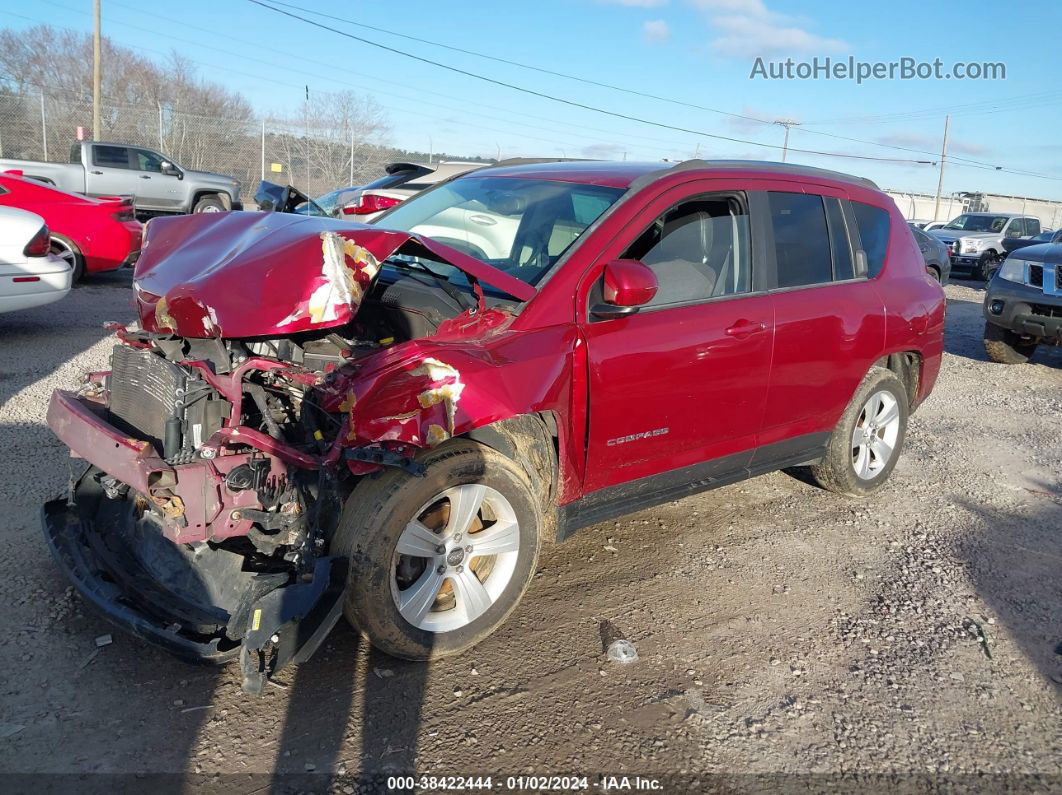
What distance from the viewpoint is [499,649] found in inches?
131

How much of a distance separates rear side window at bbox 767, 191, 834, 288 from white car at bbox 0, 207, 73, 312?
20.8 feet

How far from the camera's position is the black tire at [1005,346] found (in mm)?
9633

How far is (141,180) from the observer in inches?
666

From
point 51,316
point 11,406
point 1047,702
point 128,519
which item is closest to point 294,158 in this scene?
point 51,316

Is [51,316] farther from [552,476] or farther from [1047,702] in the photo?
[1047,702]

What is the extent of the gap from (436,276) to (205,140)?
22.4m

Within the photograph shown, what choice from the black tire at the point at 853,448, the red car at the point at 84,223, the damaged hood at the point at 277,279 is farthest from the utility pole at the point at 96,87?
the black tire at the point at 853,448

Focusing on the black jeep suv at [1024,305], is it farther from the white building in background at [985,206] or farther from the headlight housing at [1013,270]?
the white building in background at [985,206]

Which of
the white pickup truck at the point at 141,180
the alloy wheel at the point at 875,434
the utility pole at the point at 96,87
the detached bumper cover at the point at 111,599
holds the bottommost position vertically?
the detached bumper cover at the point at 111,599

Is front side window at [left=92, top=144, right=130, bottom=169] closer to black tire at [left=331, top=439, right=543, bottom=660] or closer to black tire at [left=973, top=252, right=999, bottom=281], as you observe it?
black tire at [left=331, top=439, right=543, bottom=660]

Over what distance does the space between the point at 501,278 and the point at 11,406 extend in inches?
166

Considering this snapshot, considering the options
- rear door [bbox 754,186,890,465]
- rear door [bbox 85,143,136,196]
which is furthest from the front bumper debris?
rear door [bbox 85,143,136,196]

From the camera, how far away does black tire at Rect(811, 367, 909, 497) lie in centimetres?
483

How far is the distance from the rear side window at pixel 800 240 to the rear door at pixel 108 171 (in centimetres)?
1592
